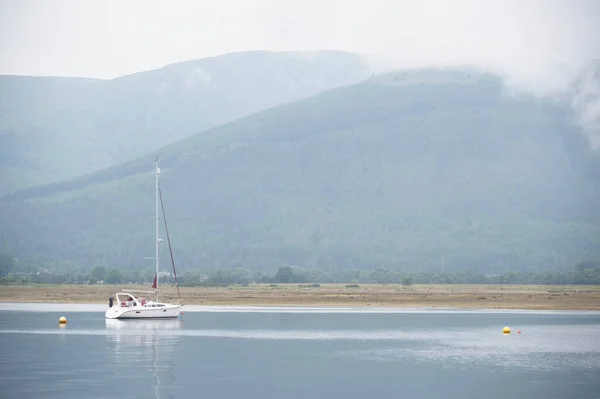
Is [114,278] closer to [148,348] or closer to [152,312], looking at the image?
[152,312]

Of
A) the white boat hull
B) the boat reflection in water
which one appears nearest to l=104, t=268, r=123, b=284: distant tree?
the white boat hull

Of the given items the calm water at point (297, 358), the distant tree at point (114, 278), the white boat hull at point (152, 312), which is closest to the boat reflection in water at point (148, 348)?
the calm water at point (297, 358)

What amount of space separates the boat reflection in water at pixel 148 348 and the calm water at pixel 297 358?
8 cm

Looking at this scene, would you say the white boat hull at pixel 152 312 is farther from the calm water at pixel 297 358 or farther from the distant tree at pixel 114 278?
the distant tree at pixel 114 278

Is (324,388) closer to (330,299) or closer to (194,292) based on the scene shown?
(330,299)

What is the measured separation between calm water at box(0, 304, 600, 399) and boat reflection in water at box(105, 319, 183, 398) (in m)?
0.08

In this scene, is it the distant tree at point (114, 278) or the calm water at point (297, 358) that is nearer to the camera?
the calm water at point (297, 358)

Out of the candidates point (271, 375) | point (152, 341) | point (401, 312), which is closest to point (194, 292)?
point (401, 312)

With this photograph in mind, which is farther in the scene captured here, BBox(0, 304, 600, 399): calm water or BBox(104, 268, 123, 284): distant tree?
BBox(104, 268, 123, 284): distant tree

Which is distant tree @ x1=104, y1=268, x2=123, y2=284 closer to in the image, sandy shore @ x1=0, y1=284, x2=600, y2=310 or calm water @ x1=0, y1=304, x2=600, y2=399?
sandy shore @ x1=0, y1=284, x2=600, y2=310

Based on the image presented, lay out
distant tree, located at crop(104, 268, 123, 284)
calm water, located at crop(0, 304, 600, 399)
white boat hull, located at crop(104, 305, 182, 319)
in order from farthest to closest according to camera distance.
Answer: distant tree, located at crop(104, 268, 123, 284), white boat hull, located at crop(104, 305, 182, 319), calm water, located at crop(0, 304, 600, 399)

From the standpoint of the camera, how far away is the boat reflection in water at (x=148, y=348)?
5056 centimetres

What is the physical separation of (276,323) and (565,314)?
1179 inches

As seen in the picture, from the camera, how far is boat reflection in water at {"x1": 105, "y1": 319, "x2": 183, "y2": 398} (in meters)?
50.6
